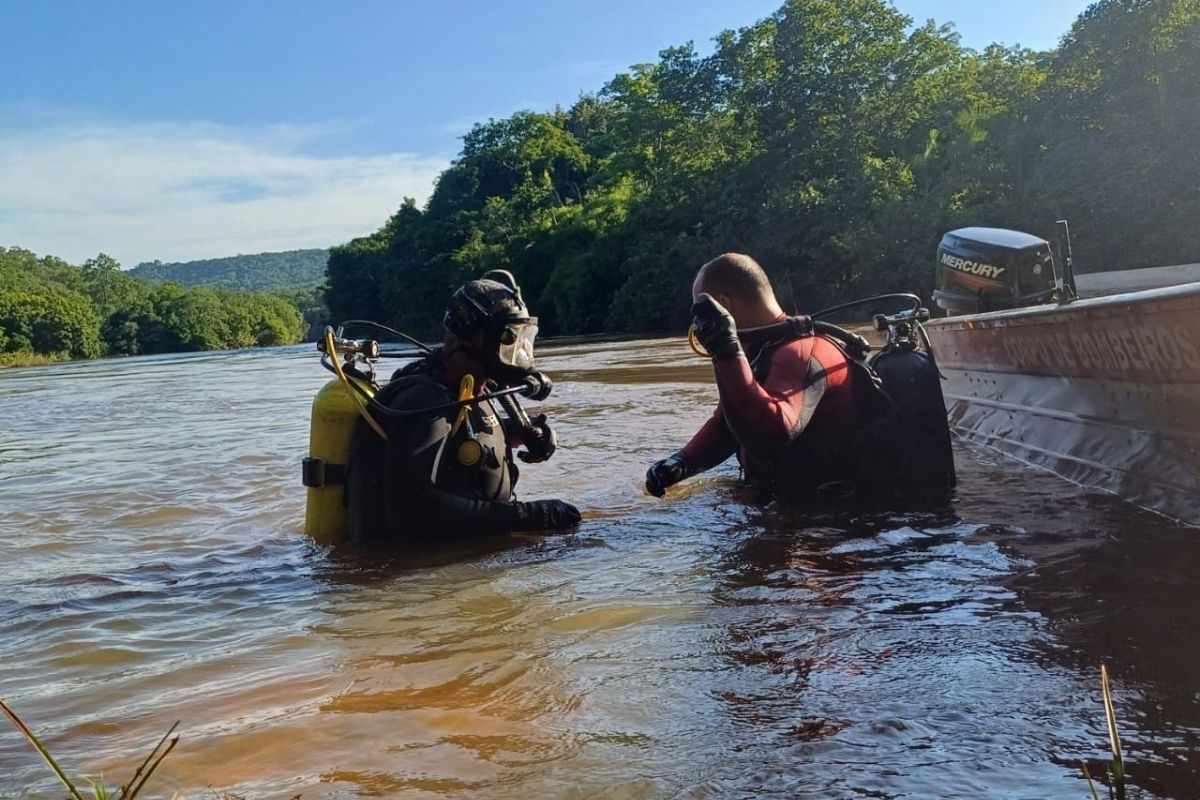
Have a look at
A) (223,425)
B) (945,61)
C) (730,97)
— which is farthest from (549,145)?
(223,425)

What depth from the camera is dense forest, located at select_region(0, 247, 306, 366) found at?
7844 centimetres

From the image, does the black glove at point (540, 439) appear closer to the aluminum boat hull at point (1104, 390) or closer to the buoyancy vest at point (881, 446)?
the buoyancy vest at point (881, 446)

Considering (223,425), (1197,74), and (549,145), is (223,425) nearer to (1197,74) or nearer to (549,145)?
(1197,74)

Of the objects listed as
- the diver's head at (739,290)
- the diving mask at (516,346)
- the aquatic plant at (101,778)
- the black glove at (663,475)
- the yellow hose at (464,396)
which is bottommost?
the black glove at (663,475)

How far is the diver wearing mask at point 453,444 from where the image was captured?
163 inches

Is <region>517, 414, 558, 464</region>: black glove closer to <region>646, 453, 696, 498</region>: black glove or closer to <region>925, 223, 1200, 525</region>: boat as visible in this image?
<region>646, 453, 696, 498</region>: black glove

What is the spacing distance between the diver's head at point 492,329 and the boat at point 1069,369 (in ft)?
7.56

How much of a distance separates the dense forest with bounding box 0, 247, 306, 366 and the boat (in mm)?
79050

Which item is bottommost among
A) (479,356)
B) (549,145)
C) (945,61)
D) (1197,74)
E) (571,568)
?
(571,568)

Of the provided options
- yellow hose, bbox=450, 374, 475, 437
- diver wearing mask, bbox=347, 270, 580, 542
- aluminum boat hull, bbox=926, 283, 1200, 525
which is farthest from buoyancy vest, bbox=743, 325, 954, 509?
yellow hose, bbox=450, 374, 475, 437

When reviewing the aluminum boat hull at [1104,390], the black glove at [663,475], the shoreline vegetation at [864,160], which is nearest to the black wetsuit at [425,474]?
the black glove at [663,475]

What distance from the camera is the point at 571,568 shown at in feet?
12.6

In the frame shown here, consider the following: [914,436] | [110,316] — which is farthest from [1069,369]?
[110,316]

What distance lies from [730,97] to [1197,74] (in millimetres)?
18834
